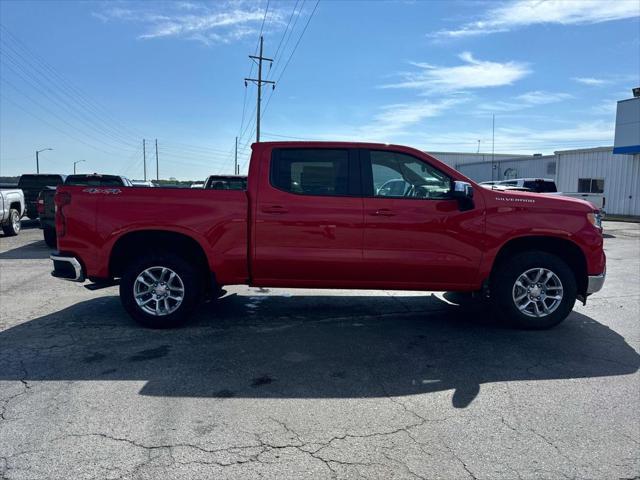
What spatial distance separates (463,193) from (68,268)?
172 inches

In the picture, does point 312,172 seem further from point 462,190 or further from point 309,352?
point 309,352

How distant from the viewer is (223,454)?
2.94 m

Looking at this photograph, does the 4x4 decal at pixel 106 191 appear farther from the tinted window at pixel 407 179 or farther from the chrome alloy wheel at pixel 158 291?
the tinted window at pixel 407 179

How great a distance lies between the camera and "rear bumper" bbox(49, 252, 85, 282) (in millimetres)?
5398

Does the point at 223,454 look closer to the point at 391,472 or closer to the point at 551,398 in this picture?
the point at 391,472

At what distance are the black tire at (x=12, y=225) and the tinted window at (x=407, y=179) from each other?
12.9 metres

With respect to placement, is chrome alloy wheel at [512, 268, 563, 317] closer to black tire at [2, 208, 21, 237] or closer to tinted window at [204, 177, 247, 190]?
tinted window at [204, 177, 247, 190]

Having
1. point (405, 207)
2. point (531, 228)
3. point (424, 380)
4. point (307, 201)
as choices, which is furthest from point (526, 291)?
point (307, 201)

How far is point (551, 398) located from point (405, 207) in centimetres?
234

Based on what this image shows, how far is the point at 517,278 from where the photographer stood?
5430 mm

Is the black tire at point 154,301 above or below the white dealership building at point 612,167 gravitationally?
below

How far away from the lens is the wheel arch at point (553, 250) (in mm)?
5551

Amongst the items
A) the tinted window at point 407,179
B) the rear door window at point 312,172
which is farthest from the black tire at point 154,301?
the tinted window at point 407,179

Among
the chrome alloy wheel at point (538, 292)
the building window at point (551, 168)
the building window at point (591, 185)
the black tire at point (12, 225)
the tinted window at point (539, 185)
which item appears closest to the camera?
the chrome alloy wheel at point (538, 292)
